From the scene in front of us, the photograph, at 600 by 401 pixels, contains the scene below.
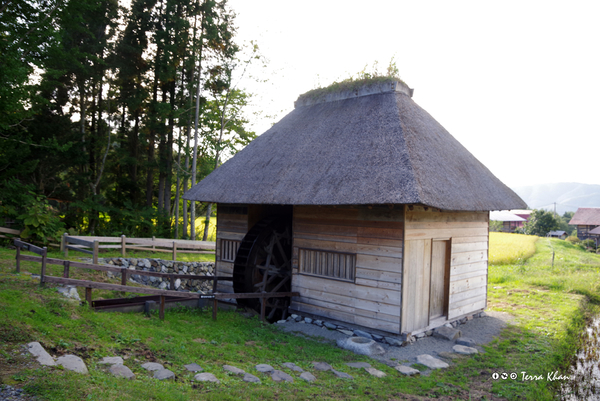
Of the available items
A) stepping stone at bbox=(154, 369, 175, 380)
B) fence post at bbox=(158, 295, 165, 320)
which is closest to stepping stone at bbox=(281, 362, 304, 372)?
stepping stone at bbox=(154, 369, 175, 380)

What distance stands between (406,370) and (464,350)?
1916 millimetres

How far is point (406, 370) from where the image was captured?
6.49 metres

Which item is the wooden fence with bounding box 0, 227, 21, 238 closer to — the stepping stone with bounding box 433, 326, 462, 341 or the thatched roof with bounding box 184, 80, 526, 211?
the thatched roof with bounding box 184, 80, 526, 211

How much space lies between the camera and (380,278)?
804 cm

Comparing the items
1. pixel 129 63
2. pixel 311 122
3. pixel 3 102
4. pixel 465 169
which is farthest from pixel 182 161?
pixel 465 169

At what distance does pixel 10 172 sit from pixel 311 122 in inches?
479

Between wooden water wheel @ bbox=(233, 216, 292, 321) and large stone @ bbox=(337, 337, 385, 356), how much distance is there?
2.61 m

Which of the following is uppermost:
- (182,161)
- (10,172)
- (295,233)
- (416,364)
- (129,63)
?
(129,63)

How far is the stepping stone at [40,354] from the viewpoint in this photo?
14.1 feet

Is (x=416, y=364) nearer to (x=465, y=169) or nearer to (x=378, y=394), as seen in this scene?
(x=378, y=394)

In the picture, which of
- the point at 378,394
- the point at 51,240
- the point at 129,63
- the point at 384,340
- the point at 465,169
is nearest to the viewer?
the point at 378,394

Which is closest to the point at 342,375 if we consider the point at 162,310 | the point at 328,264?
the point at 328,264

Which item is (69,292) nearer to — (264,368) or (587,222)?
(264,368)

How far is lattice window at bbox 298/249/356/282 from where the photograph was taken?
865 centimetres
